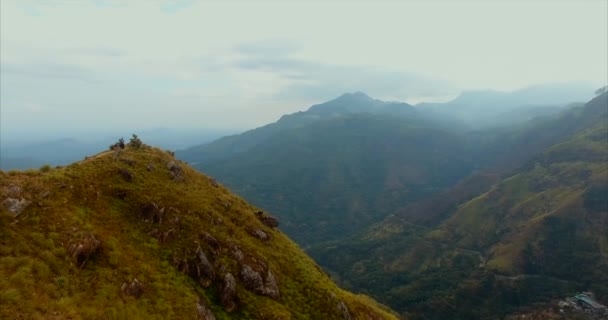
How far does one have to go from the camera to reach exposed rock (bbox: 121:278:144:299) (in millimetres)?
46062

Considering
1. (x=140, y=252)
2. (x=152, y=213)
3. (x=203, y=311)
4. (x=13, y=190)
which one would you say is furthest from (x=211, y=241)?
(x=13, y=190)

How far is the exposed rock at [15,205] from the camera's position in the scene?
46.6 metres

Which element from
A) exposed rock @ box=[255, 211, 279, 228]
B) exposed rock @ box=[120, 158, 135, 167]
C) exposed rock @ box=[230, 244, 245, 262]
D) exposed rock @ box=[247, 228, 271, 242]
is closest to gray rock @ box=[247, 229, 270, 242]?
exposed rock @ box=[247, 228, 271, 242]

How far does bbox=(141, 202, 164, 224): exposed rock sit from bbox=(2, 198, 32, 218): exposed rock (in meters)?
14.3

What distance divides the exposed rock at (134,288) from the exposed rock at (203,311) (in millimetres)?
7019

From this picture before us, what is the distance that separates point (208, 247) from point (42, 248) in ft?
68.0

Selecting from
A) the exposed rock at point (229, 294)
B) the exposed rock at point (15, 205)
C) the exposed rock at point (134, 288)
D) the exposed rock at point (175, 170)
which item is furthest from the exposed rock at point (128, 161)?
the exposed rock at point (134, 288)

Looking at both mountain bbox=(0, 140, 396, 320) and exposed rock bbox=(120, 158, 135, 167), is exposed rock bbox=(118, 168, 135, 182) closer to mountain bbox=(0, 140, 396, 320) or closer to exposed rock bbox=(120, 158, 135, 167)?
mountain bbox=(0, 140, 396, 320)

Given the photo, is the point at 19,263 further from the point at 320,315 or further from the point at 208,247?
the point at 320,315

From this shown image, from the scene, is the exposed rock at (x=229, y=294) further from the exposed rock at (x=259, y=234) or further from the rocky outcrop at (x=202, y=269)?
the exposed rock at (x=259, y=234)

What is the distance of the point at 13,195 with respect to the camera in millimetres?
48562

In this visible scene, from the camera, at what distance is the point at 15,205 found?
47500mm

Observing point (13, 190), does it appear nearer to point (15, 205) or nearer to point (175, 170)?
point (15, 205)

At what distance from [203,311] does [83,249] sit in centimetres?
1541
